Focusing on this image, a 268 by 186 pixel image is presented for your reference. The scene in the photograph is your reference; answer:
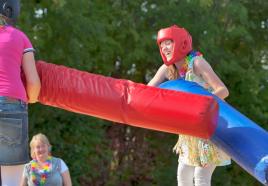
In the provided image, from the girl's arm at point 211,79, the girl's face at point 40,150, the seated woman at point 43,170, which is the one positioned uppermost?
the girl's arm at point 211,79

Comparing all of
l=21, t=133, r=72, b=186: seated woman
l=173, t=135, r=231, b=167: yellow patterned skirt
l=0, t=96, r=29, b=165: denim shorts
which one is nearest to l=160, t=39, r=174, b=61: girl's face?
l=173, t=135, r=231, b=167: yellow patterned skirt

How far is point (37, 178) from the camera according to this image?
20.9 feet

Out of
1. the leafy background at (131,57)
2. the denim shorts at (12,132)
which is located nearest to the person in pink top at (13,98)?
the denim shorts at (12,132)

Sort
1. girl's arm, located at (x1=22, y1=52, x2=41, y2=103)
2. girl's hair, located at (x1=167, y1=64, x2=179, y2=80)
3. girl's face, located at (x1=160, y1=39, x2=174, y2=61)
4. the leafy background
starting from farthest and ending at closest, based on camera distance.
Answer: the leafy background
girl's hair, located at (x1=167, y1=64, x2=179, y2=80)
girl's face, located at (x1=160, y1=39, x2=174, y2=61)
girl's arm, located at (x1=22, y1=52, x2=41, y2=103)

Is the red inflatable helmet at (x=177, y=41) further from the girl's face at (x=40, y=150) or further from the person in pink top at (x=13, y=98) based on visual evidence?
the girl's face at (x=40, y=150)

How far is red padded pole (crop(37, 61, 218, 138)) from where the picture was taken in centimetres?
461

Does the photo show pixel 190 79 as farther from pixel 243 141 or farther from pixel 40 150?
pixel 40 150

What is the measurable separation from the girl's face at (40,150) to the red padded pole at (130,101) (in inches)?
55.3

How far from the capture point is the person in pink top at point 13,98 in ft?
14.4

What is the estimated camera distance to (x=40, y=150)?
632cm

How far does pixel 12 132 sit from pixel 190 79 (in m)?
1.50

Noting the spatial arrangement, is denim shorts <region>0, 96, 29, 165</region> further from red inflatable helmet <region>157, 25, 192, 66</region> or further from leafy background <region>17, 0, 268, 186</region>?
leafy background <region>17, 0, 268, 186</region>

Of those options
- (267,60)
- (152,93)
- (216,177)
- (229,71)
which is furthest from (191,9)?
(152,93)

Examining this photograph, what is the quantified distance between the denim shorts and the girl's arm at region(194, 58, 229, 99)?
1.41 m
